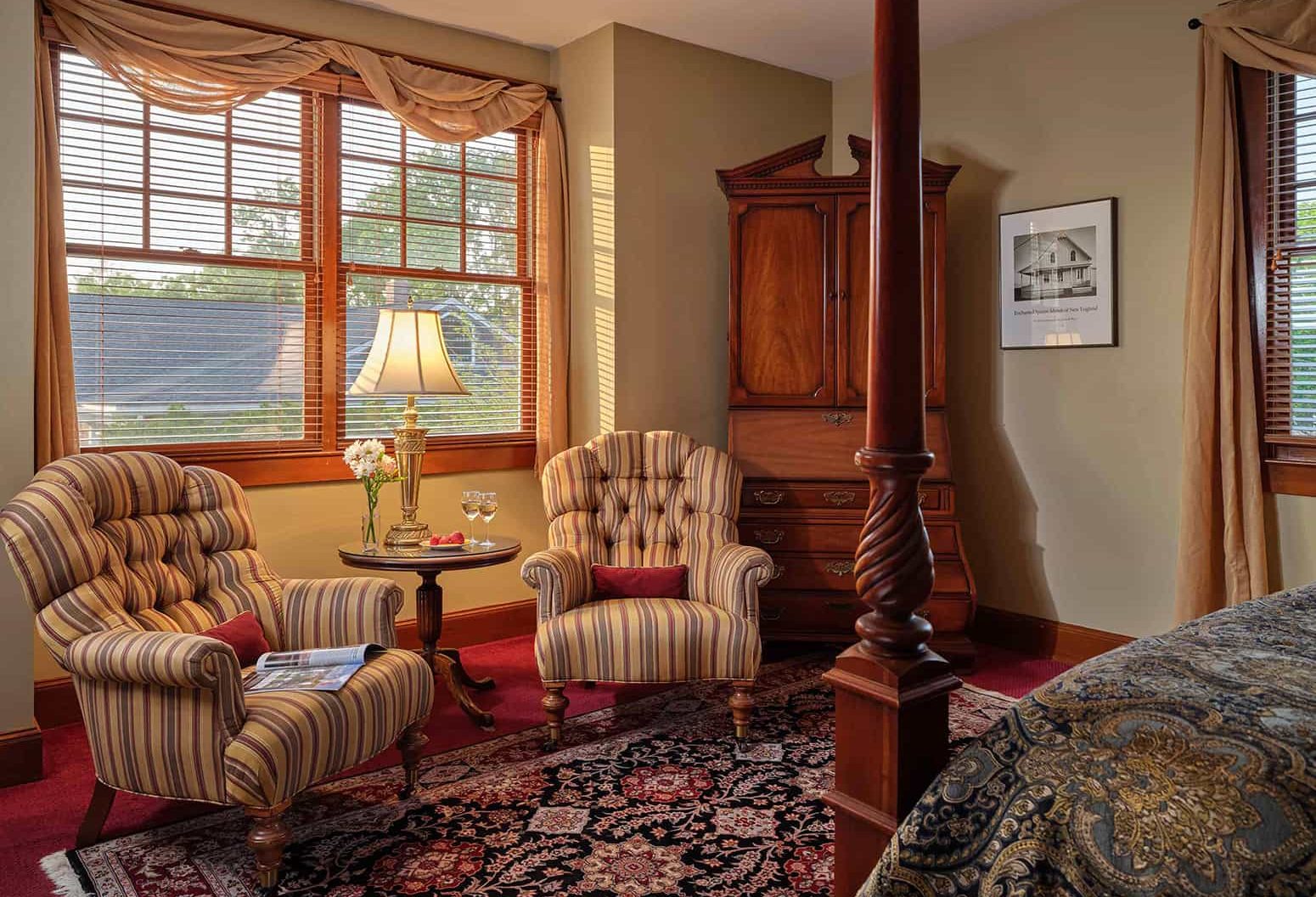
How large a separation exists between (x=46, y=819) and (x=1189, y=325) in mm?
4164

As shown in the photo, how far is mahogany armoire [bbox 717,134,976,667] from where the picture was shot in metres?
4.17

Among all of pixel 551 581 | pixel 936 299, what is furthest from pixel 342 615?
pixel 936 299

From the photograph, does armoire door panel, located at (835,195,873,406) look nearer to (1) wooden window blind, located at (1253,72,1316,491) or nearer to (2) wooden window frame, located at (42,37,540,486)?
(1) wooden window blind, located at (1253,72,1316,491)

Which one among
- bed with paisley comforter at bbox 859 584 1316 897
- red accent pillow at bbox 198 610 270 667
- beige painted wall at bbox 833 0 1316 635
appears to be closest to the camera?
bed with paisley comforter at bbox 859 584 1316 897

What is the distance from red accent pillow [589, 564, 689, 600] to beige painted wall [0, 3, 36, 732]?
1827 mm

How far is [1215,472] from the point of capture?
360 centimetres

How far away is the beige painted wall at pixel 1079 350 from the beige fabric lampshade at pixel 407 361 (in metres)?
2.56

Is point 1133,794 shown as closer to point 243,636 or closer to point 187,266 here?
point 243,636

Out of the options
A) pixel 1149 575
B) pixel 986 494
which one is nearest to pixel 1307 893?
pixel 1149 575

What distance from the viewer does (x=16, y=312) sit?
292 centimetres

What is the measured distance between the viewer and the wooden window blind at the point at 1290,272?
346 centimetres

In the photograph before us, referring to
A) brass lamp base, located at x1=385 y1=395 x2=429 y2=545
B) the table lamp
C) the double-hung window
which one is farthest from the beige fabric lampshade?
the double-hung window

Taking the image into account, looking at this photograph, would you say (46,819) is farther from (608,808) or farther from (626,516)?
(626,516)

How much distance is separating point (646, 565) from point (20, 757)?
6.95 feet
